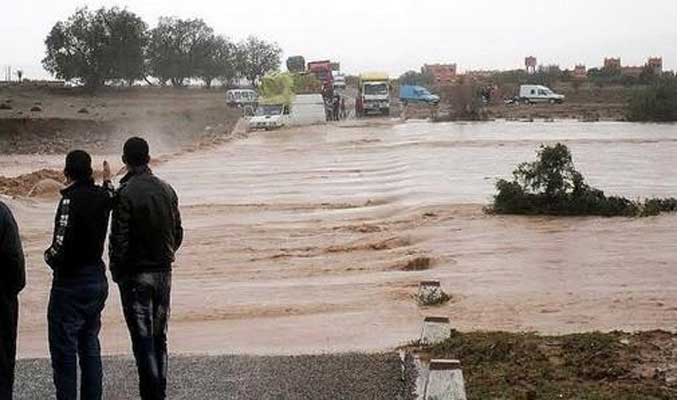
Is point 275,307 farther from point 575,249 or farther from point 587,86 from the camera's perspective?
point 587,86

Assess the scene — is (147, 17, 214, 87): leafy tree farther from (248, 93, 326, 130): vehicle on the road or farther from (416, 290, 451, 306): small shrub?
(416, 290, 451, 306): small shrub

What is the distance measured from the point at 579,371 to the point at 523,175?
574 inches

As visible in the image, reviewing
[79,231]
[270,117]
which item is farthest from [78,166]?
[270,117]

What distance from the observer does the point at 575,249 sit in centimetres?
1695

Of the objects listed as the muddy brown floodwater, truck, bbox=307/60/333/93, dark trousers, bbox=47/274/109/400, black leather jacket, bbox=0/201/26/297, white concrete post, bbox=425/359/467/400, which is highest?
truck, bbox=307/60/333/93

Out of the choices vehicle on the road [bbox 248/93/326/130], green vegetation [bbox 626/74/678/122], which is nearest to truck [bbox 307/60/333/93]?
vehicle on the road [bbox 248/93/326/130]

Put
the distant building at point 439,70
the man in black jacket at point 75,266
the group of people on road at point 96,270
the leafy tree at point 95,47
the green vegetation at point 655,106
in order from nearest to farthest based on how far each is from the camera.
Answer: the group of people on road at point 96,270 → the man in black jacket at point 75,266 → the green vegetation at point 655,106 → the leafy tree at point 95,47 → the distant building at point 439,70

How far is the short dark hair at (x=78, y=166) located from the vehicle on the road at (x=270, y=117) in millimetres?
45346

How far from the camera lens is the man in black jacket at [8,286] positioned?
605 cm

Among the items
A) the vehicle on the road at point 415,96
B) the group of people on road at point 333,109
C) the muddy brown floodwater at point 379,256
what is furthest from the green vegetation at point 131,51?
the muddy brown floodwater at point 379,256

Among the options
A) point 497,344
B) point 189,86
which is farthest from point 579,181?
point 189,86

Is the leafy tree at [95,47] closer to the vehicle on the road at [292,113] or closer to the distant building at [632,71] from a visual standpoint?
the vehicle on the road at [292,113]

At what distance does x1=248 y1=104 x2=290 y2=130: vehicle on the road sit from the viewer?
51812mm

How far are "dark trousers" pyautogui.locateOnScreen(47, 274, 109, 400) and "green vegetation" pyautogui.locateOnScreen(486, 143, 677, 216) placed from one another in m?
15.3
